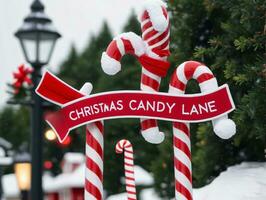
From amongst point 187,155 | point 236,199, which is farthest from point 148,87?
point 236,199

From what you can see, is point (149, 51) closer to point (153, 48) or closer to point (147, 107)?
point (153, 48)

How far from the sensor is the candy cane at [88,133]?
6.89 meters

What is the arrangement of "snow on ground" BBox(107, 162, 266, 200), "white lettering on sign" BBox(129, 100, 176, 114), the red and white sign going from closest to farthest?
the red and white sign → "white lettering on sign" BBox(129, 100, 176, 114) → "snow on ground" BBox(107, 162, 266, 200)

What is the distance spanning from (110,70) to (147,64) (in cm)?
44

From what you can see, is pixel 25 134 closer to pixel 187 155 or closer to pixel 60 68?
pixel 60 68

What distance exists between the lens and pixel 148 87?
7.05 metres

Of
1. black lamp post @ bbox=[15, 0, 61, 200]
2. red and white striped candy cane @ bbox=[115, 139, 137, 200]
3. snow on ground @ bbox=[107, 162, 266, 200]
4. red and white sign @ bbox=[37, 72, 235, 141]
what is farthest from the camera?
black lamp post @ bbox=[15, 0, 61, 200]

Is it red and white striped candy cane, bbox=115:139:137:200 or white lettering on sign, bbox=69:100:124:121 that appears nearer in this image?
white lettering on sign, bbox=69:100:124:121

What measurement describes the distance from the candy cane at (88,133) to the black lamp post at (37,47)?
1422 mm

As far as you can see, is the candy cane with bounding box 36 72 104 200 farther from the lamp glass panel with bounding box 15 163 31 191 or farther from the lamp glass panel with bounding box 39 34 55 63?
the lamp glass panel with bounding box 15 163 31 191

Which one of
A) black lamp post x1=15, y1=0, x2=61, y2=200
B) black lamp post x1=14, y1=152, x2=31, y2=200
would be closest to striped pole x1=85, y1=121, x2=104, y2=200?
black lamp post x1=15, y1=0, x2=61, y2=200

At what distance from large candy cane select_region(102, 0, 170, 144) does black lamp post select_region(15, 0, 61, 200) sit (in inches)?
68.7

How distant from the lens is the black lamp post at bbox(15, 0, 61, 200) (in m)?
8.27

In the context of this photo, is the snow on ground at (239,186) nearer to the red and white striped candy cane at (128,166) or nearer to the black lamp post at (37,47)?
the red and white striped candy cane at (128,166)
